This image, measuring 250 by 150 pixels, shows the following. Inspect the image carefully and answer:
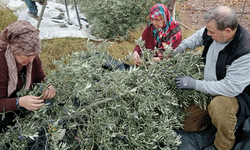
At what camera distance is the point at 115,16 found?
15.5ft

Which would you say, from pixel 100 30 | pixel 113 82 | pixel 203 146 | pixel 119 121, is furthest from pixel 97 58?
pixel 100 30

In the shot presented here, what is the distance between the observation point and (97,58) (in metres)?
2.38

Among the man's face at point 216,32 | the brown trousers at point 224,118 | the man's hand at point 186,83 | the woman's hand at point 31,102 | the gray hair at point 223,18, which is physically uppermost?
the gray hair at point 223,18

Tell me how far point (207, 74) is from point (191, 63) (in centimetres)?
28

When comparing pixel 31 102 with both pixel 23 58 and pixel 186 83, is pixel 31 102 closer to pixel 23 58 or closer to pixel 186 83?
pixel 23 58

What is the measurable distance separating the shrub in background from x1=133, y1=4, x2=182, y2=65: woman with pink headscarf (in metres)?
1.55

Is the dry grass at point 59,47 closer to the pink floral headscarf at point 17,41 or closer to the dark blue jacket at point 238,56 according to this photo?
the pink floral headscarf at point 17,41

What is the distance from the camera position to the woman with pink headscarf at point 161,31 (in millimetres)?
2961

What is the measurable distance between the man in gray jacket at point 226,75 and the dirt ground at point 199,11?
431cm

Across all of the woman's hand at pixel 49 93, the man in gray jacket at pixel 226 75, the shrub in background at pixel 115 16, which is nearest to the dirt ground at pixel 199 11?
the shrub in background at pixel 115 16

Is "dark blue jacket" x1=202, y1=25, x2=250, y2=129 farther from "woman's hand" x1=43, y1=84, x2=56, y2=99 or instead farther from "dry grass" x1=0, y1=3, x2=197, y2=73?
"dry grass" x1=0, y1=3, x2=197, y2=73

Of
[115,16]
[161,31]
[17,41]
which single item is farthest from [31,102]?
[115,16]

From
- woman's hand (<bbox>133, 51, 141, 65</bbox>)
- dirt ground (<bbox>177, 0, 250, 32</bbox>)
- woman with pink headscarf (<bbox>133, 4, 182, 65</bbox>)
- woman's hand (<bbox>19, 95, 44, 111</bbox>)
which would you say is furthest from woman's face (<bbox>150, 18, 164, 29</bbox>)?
dirt ground (<bbox>177, 0, 250, 32</bbox>)

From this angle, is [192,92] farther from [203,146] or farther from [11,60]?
[11,60]
